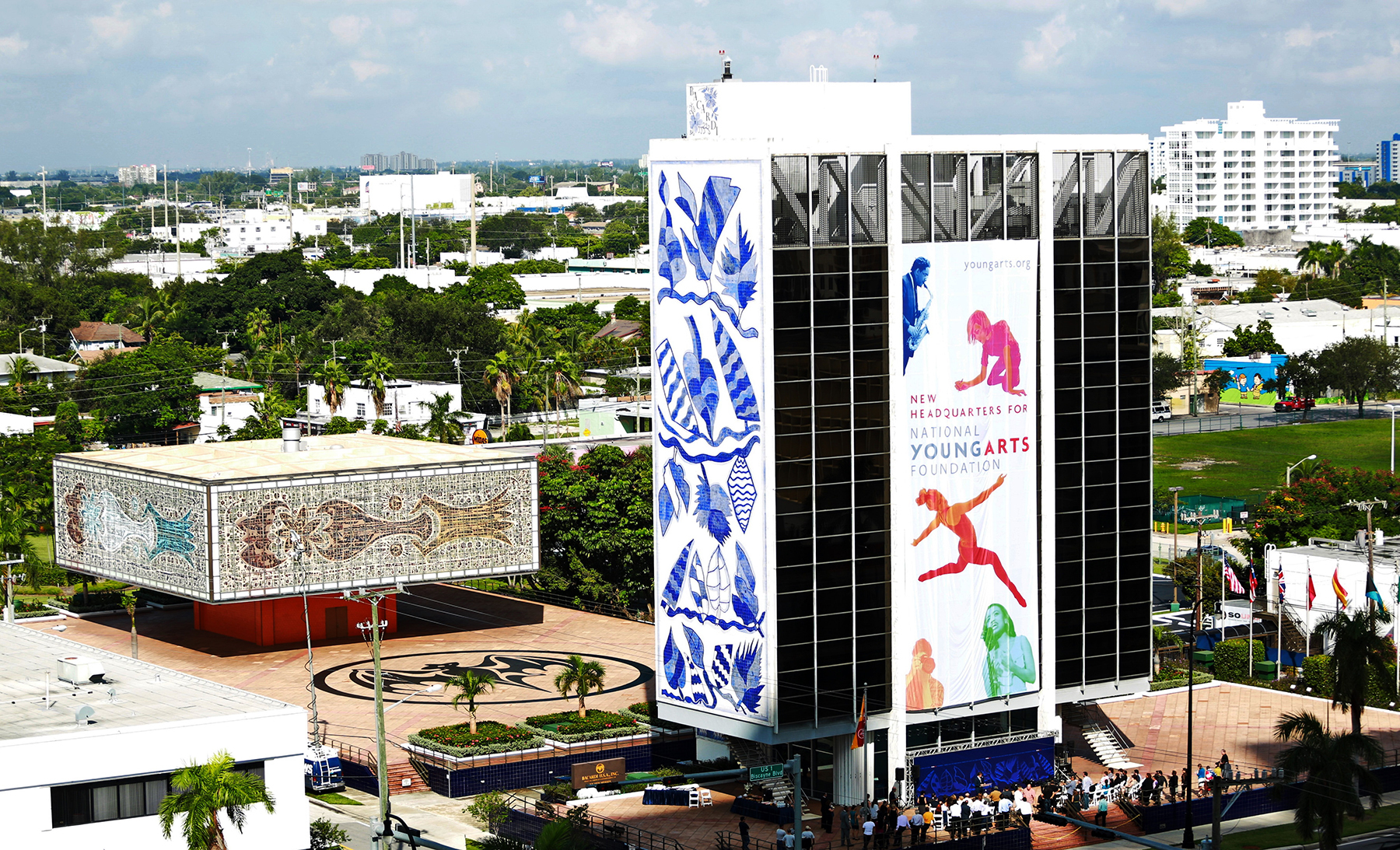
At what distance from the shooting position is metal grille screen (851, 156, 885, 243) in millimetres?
67375

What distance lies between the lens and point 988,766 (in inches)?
2803

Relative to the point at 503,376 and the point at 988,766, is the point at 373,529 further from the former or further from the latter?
the point at 503,376

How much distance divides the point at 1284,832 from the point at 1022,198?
83.0 ft

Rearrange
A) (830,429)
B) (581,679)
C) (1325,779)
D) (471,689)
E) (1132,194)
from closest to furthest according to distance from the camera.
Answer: (1325,779)
(830,429)
(1132,194)
(471,689)
(581,679)

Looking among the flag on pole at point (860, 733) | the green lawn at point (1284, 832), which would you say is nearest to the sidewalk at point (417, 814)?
the flag on pole at point (860, 733)

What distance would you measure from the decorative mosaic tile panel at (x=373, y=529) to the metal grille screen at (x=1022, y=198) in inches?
1432

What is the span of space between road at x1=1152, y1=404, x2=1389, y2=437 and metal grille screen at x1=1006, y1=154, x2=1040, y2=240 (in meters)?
109

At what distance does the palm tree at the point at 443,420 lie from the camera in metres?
157

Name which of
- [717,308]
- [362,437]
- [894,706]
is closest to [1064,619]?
[894,706]

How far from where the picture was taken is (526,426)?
165625 millimetres

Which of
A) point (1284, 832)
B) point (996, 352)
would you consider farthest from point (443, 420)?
point (1284, 832)

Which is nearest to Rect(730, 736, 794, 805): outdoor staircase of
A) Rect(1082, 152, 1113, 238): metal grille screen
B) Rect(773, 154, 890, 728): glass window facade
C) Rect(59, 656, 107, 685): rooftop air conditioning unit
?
Rect(773, 154, 890, 728): glass window facade

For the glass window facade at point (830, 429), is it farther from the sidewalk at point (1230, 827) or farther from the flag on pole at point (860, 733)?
the sidewalk at point (1230, 827)

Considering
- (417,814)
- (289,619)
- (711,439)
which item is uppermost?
(711,439)
